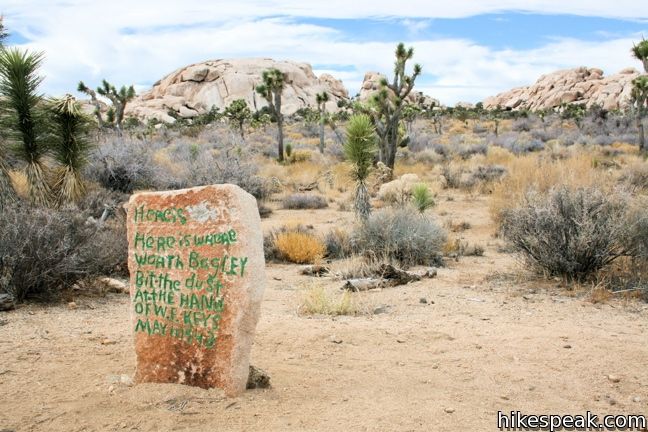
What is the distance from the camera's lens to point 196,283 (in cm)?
464

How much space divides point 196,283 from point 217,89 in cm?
8032

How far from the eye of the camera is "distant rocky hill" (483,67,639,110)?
78562 mm

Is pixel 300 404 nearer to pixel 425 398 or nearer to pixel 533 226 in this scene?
pixel 425 398

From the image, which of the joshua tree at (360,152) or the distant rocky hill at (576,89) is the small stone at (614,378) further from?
the distant rocky hill at (576,89)

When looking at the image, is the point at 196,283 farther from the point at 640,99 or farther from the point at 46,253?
the point at 640,99

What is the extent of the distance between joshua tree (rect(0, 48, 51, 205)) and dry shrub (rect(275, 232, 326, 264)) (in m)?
4.23

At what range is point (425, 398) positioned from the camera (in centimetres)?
463

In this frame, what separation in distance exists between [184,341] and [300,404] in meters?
0.97

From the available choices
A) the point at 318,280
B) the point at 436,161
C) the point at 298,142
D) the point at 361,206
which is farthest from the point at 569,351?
the point at 298,142

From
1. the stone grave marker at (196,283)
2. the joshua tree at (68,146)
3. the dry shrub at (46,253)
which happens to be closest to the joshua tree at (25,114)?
the joshua tree at (68,146)

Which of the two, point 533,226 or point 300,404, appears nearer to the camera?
point 300,404

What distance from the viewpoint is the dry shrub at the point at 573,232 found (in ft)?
27.2

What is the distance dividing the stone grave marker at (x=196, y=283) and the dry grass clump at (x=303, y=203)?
43.0ft

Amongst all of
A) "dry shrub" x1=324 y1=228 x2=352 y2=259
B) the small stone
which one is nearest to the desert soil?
the small stone
